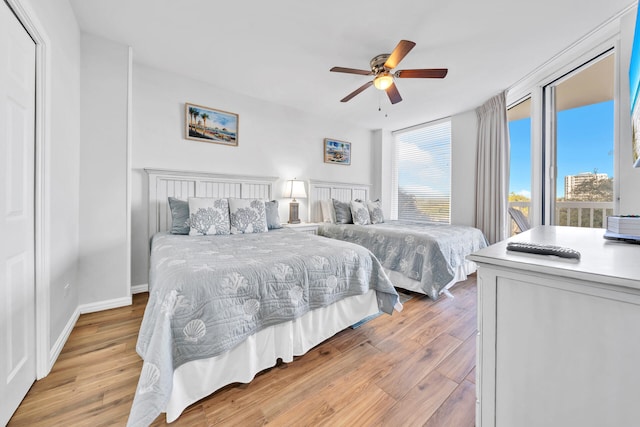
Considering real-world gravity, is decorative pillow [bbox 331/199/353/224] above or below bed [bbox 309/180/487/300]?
above

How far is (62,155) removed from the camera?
1711 millimetres

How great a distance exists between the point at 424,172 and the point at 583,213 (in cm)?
232

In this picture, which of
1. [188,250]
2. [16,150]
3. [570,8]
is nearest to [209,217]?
[188,250]

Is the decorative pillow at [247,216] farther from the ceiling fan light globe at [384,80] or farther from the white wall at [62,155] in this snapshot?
the ceiling fan light globe at [384,80]

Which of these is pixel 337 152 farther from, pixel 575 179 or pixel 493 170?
pixel 575 179

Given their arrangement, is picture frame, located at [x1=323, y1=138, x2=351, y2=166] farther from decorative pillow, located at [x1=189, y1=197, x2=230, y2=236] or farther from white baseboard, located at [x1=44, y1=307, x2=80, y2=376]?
white baseboard, located at [x1=44, y1=307, x2=80, y2=376]

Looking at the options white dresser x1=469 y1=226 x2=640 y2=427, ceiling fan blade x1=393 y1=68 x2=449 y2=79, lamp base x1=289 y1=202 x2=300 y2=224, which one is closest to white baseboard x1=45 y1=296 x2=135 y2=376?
lamp base x1=289 y1=202 x2=300 y2=224

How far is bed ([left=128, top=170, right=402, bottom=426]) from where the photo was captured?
109 centimetres

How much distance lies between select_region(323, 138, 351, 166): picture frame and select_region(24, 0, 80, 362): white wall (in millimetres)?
3147

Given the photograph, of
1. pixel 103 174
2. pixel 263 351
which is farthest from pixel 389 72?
pixel 103 174

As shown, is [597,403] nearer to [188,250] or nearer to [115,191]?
[188,250]

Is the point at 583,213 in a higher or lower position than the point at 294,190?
lower

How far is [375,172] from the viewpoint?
5.04 metres

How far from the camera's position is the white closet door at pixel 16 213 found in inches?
42.9
